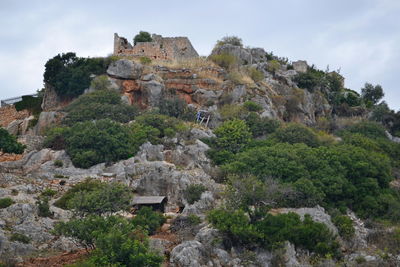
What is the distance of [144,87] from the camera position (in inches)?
2153

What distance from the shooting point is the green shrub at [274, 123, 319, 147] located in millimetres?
48594

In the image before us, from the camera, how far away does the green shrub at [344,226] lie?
36406 millimetres

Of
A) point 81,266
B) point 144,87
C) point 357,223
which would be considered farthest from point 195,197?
point 144,87

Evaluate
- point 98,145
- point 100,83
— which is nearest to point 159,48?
point 100,83

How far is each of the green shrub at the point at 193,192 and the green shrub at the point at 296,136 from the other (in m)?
11.3

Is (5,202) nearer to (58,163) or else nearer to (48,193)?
(48,193)

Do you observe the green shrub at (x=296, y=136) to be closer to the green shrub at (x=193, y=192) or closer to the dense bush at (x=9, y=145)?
the green shrub at (x=193, y=192)

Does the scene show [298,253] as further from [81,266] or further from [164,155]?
[164,155]

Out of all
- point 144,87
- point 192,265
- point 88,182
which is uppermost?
point 144,87

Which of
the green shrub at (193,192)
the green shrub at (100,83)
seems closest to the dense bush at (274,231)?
the green shrub at (193,192)

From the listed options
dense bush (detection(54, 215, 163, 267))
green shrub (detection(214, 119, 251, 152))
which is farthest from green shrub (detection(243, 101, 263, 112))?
dense bush (detection(54, 215, 163, 267))

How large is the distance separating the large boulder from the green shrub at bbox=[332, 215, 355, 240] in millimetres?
23645

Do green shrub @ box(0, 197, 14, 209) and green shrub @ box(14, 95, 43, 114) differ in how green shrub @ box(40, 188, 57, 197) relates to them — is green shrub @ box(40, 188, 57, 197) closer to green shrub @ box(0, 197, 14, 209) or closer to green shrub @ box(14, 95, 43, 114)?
green shrub @ box(0, 197, 14, 209)

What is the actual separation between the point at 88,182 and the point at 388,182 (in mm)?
18502
